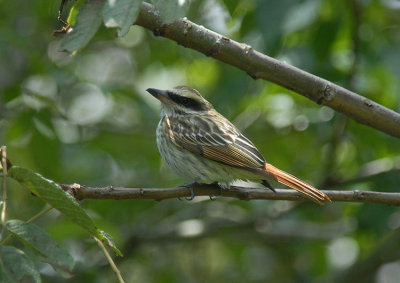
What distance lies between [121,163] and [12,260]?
5.15 metres

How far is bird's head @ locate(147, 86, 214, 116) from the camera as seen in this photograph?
5793 mm

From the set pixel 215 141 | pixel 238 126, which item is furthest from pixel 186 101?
pixel 238 126

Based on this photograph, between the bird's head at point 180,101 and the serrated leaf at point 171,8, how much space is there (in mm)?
3222

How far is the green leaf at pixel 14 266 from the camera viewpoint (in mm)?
2201

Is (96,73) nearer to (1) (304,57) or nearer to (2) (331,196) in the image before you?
(1) (304,57)

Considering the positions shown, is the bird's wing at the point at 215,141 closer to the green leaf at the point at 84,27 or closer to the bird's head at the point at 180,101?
the bird's head at the point at 180,101

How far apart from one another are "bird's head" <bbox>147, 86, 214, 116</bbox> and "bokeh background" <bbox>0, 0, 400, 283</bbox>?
0.27m

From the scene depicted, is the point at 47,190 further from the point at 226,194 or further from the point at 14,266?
the point at 226,194

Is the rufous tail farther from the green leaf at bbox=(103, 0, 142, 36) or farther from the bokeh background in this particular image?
the green leaf at bbox=(103, 0, 142, 36)

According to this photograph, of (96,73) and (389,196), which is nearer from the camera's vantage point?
(389,196)

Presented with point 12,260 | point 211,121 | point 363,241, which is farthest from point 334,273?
point 12,260

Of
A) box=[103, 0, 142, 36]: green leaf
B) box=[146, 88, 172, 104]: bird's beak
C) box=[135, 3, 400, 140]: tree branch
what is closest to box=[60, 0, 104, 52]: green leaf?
box=[103, 0, 142, 36]: green leaf

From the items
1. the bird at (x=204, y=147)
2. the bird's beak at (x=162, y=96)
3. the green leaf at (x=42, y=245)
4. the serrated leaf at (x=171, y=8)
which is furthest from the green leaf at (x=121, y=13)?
the bird's beak at (x=162, y=96)

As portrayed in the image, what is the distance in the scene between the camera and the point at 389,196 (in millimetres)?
3695
